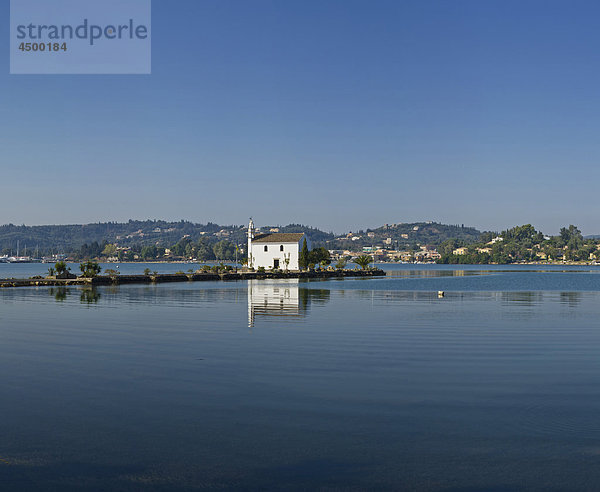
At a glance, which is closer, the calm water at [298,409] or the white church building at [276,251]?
the calm water at [298,409]

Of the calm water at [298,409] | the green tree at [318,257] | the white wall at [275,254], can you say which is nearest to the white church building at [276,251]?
the white wall at [275,254]

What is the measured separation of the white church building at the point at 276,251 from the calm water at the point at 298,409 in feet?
262

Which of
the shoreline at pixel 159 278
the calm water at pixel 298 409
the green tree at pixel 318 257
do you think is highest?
the green tree at pixel 318 257

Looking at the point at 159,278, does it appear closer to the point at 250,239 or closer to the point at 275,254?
the point at 275,254

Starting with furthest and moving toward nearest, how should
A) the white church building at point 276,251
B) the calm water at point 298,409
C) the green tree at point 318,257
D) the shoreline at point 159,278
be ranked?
the green tree at point 318,257
the white church building at point 276,251
the shoreline at point 159,278
the calm water at point 298,409

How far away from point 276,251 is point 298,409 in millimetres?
92791

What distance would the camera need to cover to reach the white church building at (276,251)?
102 metres

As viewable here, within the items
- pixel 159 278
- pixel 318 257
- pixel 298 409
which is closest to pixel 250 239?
pixel 318 257

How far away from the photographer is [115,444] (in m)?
8.49

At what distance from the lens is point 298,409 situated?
10.4 m

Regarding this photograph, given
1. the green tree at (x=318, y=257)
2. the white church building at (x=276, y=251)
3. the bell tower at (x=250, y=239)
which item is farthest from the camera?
the bell tower at (x=250, y=239)

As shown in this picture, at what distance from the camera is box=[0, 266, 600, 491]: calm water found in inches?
293

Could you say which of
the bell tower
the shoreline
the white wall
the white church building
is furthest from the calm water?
the bell tower

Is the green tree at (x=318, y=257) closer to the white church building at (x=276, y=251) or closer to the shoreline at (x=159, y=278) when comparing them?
the white church building at (x=276, y=251)
